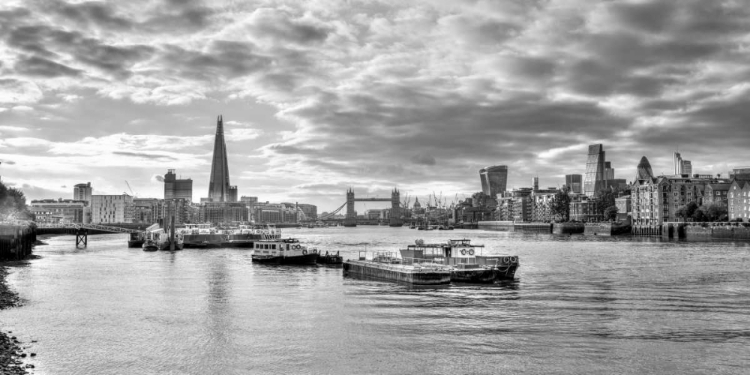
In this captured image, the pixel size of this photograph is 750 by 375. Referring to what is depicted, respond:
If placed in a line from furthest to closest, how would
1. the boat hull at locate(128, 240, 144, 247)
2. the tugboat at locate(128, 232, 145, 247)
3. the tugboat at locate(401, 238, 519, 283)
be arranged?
1. the tugboat at locate(128, 232, 145, 247)
2. the boat hull at locate(128, 240, 144, 247)
3. the tugboat at locate(401, 238, 519, 283)

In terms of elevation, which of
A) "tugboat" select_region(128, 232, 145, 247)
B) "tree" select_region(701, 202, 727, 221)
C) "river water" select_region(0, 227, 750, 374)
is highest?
"tree" select_region(701, 202, 727, 221)

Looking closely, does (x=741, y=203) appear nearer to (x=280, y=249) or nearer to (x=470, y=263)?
(x=280, y=249)

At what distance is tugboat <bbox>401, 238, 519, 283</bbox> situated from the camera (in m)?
68.3

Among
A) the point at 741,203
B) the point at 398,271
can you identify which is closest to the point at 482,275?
the point at 398,271

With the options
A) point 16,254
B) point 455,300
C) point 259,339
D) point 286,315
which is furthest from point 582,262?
point 16,254

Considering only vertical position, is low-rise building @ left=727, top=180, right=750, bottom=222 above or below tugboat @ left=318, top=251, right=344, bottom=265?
above

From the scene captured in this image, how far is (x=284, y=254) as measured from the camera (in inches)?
3912

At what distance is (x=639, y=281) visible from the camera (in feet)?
225

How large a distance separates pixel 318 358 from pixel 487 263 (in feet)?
131

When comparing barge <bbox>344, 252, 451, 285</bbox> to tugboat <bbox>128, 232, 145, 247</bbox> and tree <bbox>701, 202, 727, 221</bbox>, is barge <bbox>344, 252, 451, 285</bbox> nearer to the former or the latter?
tugboat <bbox>128, 232, 145, 247</bbox>

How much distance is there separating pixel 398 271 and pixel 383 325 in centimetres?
2651

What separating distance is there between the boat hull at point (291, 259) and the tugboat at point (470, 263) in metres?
22.4

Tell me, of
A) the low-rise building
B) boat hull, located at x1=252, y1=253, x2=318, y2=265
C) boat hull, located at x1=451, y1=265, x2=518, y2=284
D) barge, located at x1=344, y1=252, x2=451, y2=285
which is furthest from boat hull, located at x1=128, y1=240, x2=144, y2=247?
the low-rise building

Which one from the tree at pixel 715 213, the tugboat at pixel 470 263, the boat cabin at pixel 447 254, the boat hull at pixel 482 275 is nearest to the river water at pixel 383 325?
the boat hull at pixel 482 275
